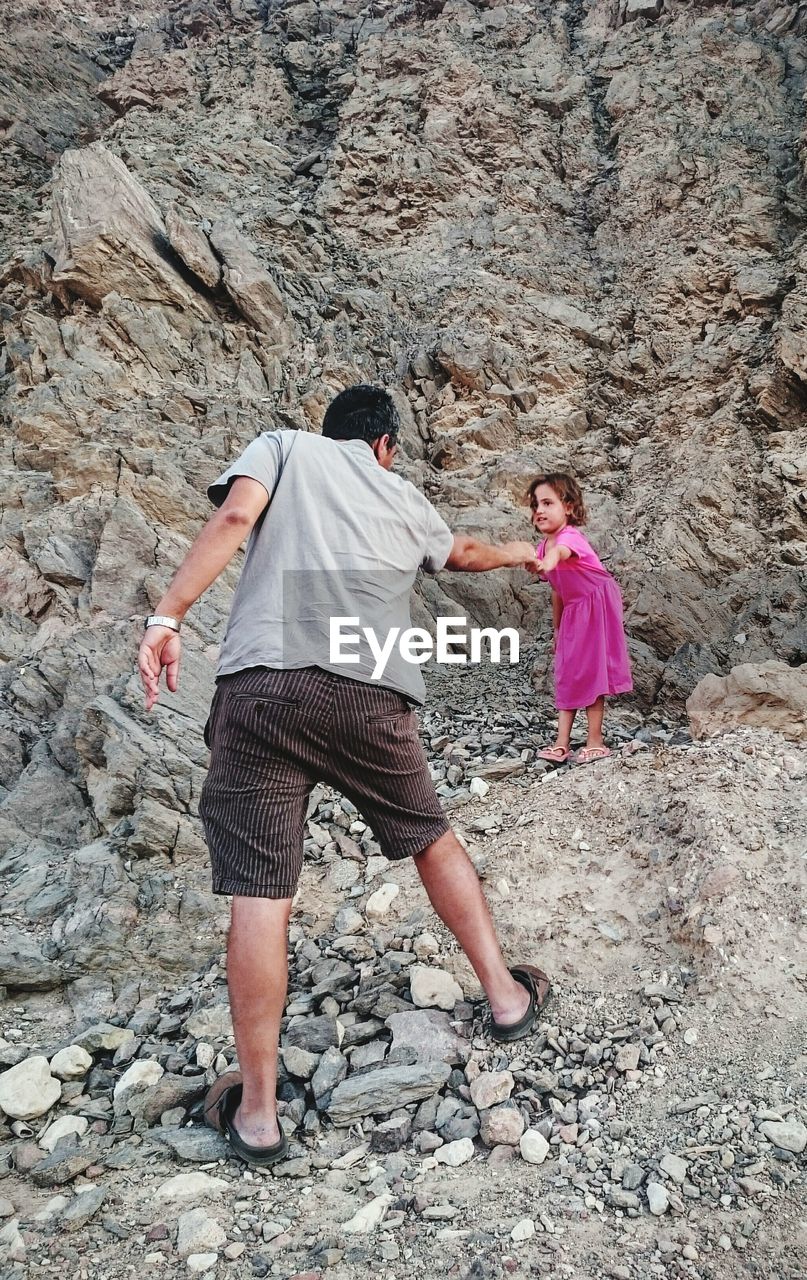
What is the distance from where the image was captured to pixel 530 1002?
A: 112 inches

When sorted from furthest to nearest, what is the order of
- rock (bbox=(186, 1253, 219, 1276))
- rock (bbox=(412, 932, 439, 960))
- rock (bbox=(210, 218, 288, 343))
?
rock (bbox=(210, 218, 288, 343))
rock (bbox=(412, 932, 439, 960))
rock (bbox=(186, 1253, 219, 1276))

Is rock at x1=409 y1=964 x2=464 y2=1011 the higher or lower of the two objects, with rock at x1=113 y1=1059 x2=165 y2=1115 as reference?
higher

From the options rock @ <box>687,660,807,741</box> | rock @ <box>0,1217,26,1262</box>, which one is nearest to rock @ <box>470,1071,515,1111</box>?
rock @ <box>0,1217,26,1262</box>

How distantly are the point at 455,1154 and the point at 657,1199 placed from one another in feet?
1.96

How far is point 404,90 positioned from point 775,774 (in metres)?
17.7

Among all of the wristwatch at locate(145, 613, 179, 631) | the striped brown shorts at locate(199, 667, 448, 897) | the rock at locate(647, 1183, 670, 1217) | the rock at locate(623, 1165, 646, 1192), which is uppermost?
the wristwatch at locate(145, 613, 179, 631)

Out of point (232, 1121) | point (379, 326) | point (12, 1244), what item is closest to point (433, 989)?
point (232, 1121)

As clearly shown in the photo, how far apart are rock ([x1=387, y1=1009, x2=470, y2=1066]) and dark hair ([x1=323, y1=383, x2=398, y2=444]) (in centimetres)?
222

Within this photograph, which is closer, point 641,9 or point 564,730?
point 564,730

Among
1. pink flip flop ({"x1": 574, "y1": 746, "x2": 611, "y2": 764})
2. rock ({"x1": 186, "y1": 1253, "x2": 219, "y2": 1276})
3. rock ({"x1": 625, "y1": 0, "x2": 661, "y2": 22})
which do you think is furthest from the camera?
rock ({"x1": 625, "y1": 0, "x2": 661, "y2": 22})

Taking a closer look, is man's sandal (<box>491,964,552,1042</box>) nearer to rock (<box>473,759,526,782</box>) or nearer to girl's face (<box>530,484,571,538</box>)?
rock (<box>473,759,526,782</box>)

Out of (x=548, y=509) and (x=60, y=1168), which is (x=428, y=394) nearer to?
(x=548, y=509)

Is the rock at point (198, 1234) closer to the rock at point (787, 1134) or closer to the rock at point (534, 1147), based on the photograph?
the rock at point (534, 1147)

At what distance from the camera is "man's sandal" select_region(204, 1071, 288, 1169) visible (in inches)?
92.1
